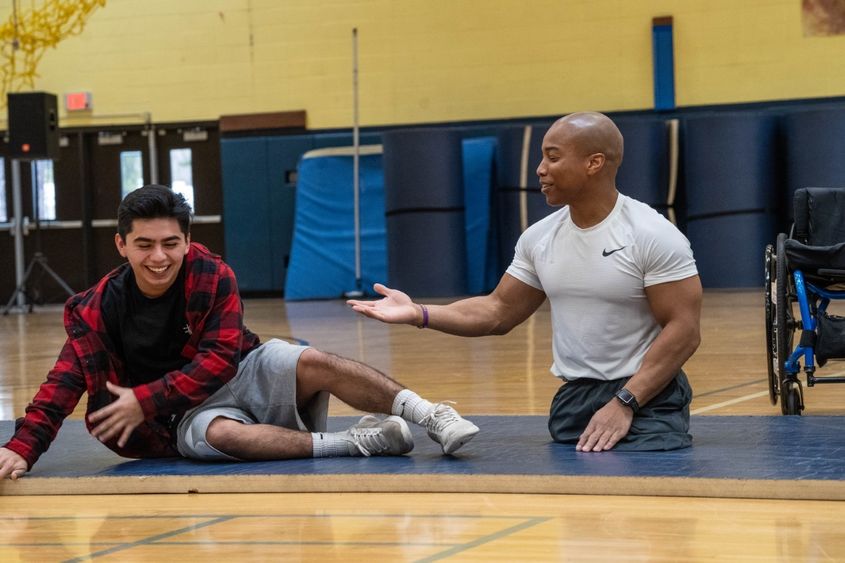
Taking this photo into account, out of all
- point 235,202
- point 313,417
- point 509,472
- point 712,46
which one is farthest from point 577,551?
point 235,202

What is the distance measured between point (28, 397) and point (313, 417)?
2.45 metres

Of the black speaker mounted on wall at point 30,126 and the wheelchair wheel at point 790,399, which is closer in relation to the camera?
the wheelchair wheel at point 790,399

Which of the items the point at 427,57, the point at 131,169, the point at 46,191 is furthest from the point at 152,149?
the point at 427,57

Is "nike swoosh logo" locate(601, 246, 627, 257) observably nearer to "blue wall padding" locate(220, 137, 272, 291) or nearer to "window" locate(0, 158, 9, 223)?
"blue wall padding" locate(220, 137, 272, 291)

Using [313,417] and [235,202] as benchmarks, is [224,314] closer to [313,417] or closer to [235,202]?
[313,417]

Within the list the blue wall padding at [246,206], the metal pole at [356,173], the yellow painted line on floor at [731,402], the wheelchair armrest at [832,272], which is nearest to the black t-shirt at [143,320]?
the yellow painted line on floor at [731,402]

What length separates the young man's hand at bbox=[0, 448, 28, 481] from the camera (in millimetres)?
3217

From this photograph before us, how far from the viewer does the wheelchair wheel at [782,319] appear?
12.8ft

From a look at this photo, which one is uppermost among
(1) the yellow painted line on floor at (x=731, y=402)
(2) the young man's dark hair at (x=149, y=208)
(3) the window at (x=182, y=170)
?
(3) the window at (x=182, y=170)

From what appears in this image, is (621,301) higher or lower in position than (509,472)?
higher

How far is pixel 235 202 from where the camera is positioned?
1302 centimetres

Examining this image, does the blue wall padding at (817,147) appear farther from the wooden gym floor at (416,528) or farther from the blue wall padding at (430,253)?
the wooden gym floor at (416,528)

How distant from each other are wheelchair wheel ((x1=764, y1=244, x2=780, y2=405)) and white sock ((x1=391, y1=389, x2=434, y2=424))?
1435 mm

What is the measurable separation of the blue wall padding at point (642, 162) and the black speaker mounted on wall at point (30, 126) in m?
5.58
